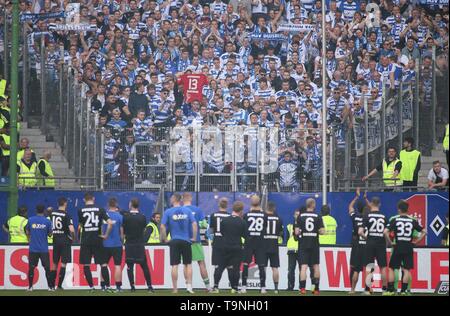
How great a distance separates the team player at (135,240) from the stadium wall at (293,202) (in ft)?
15.2

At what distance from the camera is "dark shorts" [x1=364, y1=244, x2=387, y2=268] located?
1174 inches

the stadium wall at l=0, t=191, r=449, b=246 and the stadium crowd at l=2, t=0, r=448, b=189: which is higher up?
the stadium crowd at l=2, t=0, r=448, b=189

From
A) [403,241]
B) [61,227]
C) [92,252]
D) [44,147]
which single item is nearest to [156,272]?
[92,252]

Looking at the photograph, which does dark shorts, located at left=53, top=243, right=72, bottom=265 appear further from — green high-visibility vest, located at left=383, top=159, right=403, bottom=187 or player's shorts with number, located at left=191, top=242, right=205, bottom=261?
green high-visibility vest, located at left=383, top=159, right=403, bottom=187

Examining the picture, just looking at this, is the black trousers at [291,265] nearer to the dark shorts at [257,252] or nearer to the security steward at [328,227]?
the security steward at [328,227]

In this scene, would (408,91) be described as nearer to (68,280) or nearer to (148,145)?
(148,145)

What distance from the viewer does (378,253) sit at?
29875mm

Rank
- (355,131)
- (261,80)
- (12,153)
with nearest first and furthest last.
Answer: (12,153)
(355,131)
(261,80)

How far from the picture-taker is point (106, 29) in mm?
39969

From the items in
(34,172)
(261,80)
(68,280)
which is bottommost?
(68,280)

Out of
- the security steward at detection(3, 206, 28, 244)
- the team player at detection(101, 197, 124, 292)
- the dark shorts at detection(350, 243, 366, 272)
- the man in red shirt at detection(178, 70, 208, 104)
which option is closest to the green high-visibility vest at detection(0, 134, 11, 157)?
the security steward at detection(3, 206, 28, 244)

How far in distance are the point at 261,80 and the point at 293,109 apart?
152cm

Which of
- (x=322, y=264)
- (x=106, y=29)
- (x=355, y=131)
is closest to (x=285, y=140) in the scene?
(x=355, y=131)

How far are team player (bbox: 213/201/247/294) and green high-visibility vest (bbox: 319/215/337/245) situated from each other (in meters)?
2.27
